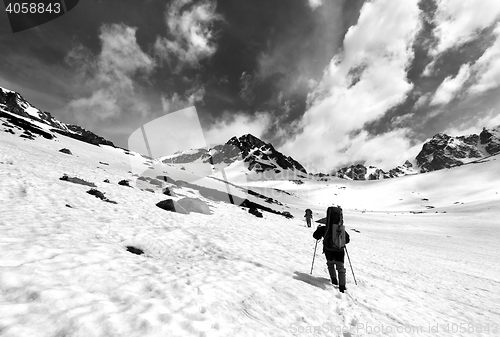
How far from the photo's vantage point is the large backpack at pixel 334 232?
311 inches

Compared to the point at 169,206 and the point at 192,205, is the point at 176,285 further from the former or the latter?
the point at 192,205

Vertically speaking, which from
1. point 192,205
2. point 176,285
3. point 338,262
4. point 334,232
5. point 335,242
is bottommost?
point 176,285

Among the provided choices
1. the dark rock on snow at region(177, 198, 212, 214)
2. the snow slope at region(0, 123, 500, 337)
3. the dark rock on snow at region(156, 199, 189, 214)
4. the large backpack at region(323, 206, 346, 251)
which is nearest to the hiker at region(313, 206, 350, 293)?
the large backpack at region(323, 206, 346, 251)

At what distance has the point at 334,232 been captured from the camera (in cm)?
801

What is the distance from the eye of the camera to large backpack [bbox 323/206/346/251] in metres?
7.89

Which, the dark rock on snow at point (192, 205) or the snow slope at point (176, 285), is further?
the dark rock on snow at point (192, 205)

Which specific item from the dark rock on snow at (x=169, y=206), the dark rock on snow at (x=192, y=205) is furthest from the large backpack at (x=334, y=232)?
the dark rock on snow at (x=192, y=205)

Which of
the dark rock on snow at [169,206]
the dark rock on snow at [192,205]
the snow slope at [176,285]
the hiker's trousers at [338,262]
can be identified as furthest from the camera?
the dark rock on snow at [192,205]

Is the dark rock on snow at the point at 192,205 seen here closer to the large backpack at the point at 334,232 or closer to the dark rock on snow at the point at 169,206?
the dark rock on snow at the point at 169,206

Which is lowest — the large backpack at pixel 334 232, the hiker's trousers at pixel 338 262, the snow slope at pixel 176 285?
the snow slope at pixel 176 285

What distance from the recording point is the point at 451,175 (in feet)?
400

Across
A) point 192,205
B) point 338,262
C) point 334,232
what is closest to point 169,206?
point 192,205

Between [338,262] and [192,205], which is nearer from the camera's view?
[338,262]

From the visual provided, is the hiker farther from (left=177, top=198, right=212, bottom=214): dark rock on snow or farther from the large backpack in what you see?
(left=177, top=198, right=212, bottom=214): dark rock on snow
